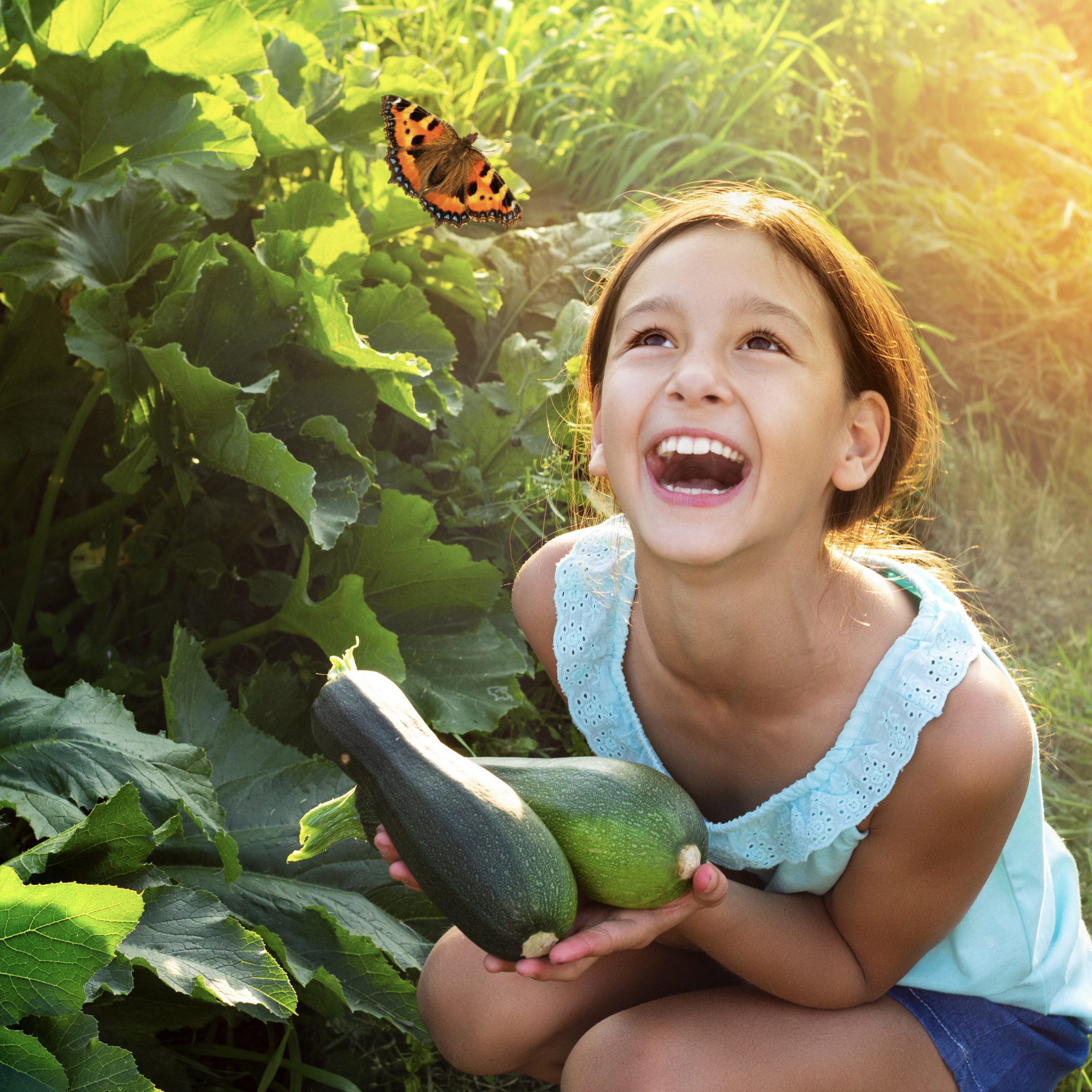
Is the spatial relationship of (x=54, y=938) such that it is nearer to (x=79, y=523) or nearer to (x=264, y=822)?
(x=264, y=822)

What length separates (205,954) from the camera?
1833 mm

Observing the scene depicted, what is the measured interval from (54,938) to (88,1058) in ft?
0.71

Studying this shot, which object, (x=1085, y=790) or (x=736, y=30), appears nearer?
(x=1085, y=790)

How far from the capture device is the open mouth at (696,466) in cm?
182

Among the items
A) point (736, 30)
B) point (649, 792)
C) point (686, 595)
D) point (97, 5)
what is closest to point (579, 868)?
point (649, 792)

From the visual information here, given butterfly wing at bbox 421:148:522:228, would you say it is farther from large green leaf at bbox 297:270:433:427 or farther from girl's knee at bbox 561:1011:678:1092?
girl's knee at bbox 561:1011:678:1092

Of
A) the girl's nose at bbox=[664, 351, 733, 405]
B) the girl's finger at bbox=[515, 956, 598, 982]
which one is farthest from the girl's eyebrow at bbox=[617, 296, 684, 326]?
the girl's finger at bbox=[515, 956, 598, 982]

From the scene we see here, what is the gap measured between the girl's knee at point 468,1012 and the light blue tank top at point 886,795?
1.50ft

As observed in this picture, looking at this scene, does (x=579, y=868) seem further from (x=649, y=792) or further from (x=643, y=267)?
(x=643, y=267)

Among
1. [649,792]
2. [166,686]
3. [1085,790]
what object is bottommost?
[1085,790]

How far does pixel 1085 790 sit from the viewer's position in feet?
11.2

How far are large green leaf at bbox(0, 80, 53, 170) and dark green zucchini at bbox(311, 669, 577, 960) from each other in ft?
4.09

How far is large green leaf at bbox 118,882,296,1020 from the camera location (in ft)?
5.76

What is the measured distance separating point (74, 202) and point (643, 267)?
115 cm
